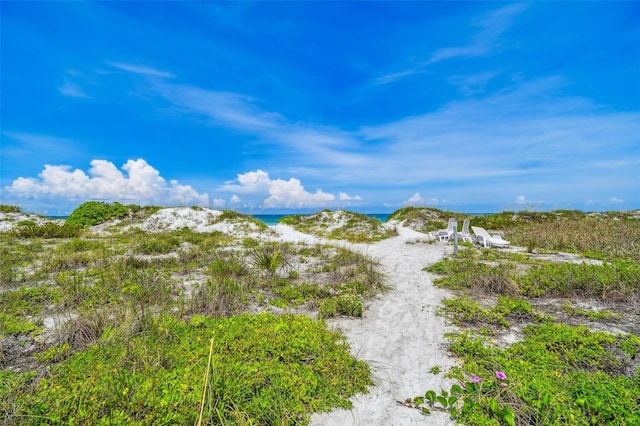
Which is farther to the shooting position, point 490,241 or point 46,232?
point 46,232

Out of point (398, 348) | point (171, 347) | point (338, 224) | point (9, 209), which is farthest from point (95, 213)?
point (398, 348)

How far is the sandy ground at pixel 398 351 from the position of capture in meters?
3.66

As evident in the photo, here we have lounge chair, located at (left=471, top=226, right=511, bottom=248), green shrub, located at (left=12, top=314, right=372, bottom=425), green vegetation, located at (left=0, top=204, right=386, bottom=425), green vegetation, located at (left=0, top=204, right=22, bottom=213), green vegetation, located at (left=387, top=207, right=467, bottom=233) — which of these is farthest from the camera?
green vegetation, located at (left=387, top=207, right=467, bottom=233)

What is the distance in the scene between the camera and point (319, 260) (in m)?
12.3

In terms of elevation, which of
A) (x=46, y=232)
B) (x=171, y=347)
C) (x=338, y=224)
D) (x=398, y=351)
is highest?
(x=338, y=224)

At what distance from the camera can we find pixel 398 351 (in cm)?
526

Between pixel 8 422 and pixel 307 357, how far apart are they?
348cm

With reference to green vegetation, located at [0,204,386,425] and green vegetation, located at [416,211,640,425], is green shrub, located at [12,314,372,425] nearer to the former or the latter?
green vegetation, located at [0,204,386,425]

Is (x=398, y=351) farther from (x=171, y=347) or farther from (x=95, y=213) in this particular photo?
(x=95, y=213)

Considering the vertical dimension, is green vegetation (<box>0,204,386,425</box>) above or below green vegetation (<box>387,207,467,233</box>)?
below

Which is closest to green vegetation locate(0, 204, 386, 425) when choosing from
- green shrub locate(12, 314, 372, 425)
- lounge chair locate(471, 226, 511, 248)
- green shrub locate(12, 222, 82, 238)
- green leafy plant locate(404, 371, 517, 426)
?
green shrub locate(12, 314, 372, 425)

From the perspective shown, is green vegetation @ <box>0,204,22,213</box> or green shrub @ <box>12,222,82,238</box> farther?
green vegetation @ <box>0,204,22,213</box>

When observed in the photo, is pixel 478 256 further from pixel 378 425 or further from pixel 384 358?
pixel 378 425

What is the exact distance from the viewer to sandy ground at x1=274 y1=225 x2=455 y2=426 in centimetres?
366
